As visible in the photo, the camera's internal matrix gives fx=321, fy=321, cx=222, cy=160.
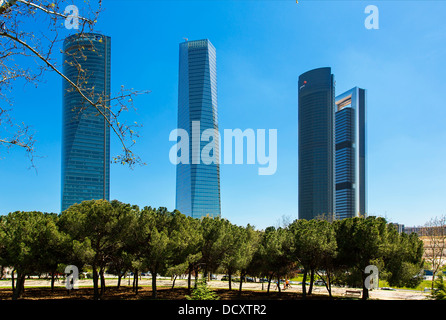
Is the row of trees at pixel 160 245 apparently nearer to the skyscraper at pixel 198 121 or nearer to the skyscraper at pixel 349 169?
the skyscraper at pixel 198 121

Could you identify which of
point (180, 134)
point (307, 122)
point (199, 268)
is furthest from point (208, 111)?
point (199, 268)

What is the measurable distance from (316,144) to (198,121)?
2700 inches

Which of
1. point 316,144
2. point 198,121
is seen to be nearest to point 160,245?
point 198,121

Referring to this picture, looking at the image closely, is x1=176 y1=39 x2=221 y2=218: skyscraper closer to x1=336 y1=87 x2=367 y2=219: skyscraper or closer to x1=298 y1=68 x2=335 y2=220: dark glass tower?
x1=298 y1=68 x2=335 y2=220: dark glass tower

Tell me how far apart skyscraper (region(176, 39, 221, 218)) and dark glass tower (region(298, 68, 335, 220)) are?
2015 inches

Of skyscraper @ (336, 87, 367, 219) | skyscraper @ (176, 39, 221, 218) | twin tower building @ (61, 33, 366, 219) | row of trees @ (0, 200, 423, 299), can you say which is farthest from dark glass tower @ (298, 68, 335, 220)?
row of trees @ (0, 200, 423, 299)

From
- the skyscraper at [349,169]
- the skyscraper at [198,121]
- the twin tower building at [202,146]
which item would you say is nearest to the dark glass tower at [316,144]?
the twin tower building at [202,146]

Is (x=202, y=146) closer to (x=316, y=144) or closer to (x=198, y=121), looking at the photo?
(x=198, y=121)

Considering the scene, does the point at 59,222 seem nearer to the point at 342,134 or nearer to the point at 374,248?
the point at 374,248

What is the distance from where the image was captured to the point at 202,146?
152250 mm

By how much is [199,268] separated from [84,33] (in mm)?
32856

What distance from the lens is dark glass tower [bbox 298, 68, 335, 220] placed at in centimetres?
16385

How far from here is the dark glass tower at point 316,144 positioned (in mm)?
163850

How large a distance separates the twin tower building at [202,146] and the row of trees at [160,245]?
84.1 meters
